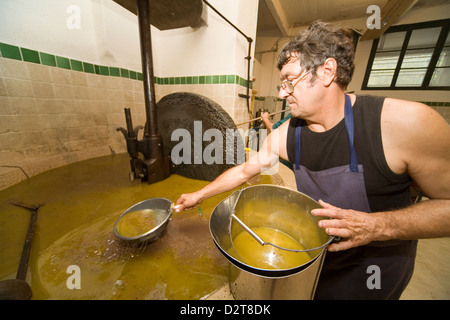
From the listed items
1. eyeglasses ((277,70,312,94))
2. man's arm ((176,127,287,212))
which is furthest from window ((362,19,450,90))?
eyeglasses ((277,70,312,94))

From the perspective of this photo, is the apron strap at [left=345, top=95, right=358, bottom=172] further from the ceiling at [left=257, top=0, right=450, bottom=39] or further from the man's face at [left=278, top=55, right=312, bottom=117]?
the ceiling at [left=257, top=0, right=450, bottom=39]

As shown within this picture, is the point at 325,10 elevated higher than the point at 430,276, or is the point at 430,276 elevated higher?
the point at 325,10

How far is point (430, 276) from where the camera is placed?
171cm

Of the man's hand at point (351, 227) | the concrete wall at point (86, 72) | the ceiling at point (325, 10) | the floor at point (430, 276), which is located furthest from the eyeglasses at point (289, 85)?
the ceiling at point (325, 10)

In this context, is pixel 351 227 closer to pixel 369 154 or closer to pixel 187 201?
pixel 369 154

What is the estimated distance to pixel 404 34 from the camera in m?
5.96

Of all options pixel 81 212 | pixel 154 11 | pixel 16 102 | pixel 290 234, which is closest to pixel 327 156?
pixel 290 234

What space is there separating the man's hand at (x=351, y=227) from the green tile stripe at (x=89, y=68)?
9.54ft

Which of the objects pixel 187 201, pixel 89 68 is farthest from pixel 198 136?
pixel 89 68

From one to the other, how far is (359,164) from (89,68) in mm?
4395

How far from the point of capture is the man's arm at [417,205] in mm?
864

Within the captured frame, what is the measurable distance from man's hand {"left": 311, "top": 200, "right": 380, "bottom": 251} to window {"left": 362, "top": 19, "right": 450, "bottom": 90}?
26.3 feet
